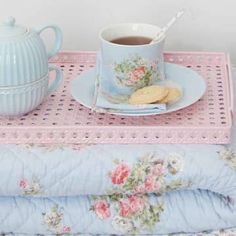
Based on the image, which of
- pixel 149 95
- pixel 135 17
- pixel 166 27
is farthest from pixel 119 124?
pixel 135 17

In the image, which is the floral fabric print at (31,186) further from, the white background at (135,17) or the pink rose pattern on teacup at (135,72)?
the white background at (135,17)

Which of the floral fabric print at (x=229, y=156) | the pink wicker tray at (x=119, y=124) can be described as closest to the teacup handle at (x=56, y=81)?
the pink wicker tray at (x=119, y=124)

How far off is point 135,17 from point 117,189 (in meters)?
0.41

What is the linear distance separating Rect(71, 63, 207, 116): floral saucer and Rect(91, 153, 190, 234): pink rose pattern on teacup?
0.08 meters

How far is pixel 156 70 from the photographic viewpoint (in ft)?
2.86

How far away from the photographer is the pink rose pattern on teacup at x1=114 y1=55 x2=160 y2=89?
85cm

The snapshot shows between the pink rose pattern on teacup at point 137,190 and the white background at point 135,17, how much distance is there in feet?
1.23

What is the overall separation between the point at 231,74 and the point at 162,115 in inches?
6.7

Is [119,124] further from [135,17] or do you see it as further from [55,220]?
[135,17]

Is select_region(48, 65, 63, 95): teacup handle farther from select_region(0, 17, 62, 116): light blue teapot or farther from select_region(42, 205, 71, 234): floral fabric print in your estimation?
select_region(42, 205, 71, 234): floral fabric print

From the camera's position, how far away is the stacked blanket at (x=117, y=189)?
0.76m

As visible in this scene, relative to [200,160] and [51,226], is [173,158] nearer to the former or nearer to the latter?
[200,160]

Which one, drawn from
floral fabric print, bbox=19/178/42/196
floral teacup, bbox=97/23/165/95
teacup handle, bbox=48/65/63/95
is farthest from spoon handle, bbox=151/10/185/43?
floral fabric print, bbox=19/178/42/196

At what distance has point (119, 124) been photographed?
0.82 meters
